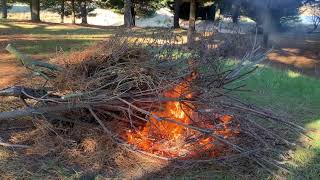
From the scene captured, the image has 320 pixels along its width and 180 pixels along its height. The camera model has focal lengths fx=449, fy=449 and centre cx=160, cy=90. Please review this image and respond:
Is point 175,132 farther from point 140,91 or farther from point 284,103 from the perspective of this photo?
point 284,103

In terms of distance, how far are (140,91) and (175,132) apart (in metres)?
0.59

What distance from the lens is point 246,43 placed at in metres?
5.78

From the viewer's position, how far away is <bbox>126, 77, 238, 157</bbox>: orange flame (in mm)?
4562

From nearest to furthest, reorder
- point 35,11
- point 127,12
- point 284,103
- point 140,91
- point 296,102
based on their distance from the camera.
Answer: point 140,91
point 284,103
point 296,102
point 127,12
point 35,11

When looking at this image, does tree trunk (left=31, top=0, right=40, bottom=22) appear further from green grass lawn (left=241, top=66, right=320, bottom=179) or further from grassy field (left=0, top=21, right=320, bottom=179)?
green grass lawn (left=241, top=66, right=320, bottom=179)

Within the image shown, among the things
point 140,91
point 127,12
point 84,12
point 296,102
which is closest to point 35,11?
point 84,12

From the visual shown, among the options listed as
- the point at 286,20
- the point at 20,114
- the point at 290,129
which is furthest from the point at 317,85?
the point at 286,20

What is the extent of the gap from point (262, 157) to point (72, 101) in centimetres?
200

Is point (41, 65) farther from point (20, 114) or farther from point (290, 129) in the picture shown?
point (290, 129)

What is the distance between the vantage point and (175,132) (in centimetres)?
477

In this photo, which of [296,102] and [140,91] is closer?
[140,91]

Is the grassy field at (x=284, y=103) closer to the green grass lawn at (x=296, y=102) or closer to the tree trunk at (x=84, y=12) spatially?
the green grass lawn at (x=296, y=102)

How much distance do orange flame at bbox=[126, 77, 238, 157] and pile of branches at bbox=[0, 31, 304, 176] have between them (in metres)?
0.06

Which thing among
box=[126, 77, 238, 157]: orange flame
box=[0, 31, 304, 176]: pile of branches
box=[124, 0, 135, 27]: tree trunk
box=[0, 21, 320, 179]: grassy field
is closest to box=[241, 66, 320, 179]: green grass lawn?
box=[0, 21, 320, 179]: grassy field
